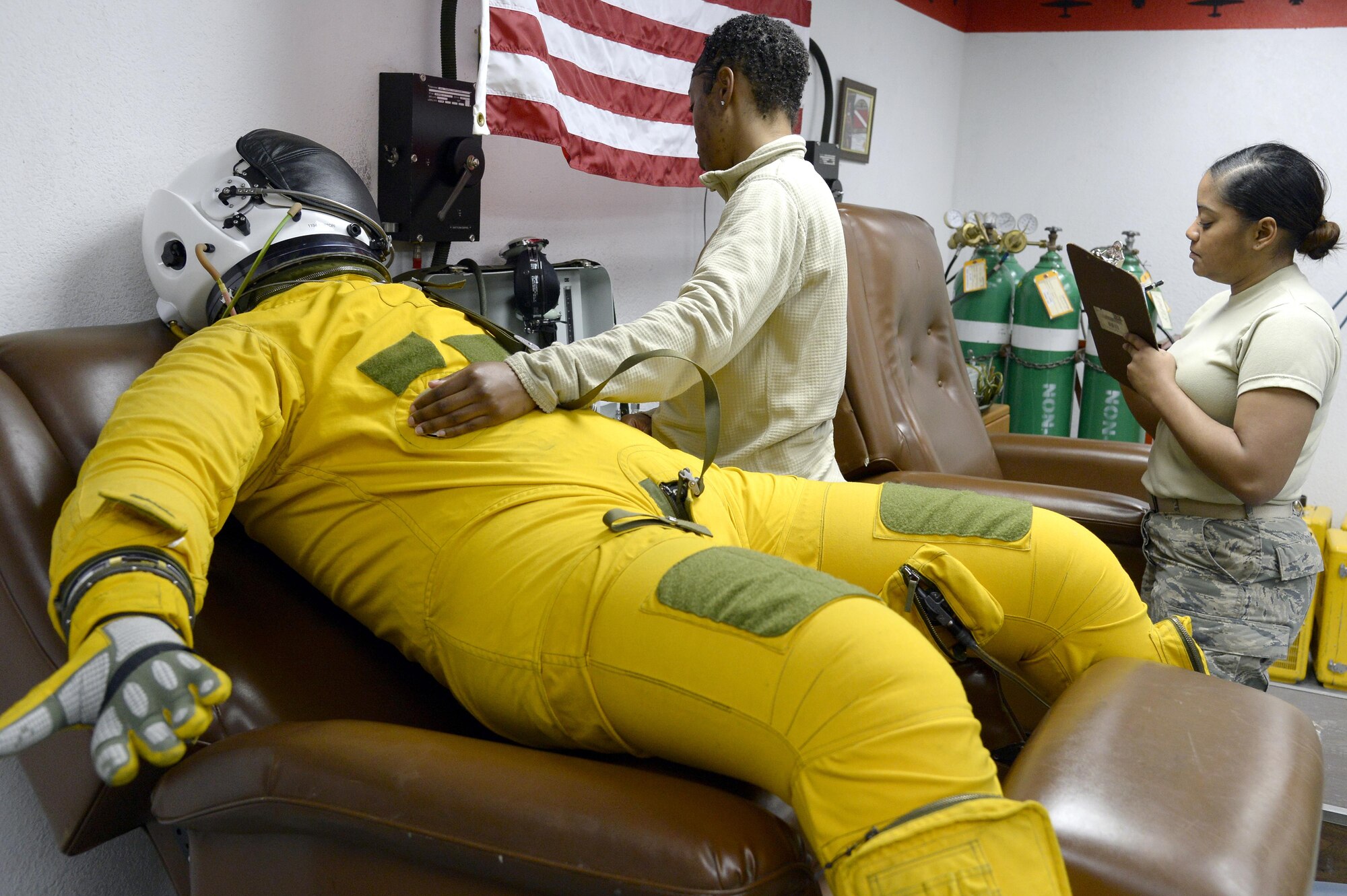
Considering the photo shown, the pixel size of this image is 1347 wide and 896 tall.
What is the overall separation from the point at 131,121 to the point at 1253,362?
1.92 meters

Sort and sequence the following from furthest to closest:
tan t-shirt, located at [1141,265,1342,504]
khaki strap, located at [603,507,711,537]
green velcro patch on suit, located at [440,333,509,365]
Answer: tan t-shirt, located at [1141,265,1342,504]
green velcro patch on suit, located at [440,333,509,365]
khaki strap, located at [603,507,711,537]

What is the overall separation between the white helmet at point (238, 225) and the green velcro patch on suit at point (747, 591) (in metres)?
0.81

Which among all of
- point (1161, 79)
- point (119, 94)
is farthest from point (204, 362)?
point (1161, 79)

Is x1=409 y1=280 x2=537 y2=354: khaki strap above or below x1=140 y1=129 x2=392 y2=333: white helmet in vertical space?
below

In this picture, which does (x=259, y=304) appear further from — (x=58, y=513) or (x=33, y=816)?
(x=33, y=816)

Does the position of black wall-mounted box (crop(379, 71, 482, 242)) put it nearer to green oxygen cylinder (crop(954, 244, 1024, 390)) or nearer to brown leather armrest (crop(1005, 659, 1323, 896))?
brown leather armrest (crop(1005, 659, 1323, 896))

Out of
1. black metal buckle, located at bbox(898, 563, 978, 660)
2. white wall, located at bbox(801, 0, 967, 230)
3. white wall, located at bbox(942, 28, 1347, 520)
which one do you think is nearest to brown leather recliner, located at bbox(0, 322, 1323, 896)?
black metal buckle, located at bbox(898, 563, 978, 660)

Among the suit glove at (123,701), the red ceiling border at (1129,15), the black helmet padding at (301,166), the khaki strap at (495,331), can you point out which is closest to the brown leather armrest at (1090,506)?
the khaki strap at (495,331)

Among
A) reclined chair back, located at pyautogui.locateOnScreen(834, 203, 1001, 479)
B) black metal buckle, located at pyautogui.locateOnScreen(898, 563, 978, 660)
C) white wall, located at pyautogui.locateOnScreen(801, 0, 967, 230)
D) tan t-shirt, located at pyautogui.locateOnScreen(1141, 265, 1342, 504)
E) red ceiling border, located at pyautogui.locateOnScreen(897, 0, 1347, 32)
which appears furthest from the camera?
red ceiling border, located at pyautogui.locateOnScreen(897, 0, 1347, 32)

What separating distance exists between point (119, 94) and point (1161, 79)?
14.0 feet

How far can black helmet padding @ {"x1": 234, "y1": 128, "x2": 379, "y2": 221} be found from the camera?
150 centimetres

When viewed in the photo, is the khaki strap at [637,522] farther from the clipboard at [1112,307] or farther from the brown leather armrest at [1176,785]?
the clipboard at [1112,307]

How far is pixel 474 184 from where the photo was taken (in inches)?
84.2

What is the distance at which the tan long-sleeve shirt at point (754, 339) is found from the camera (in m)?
1.46
